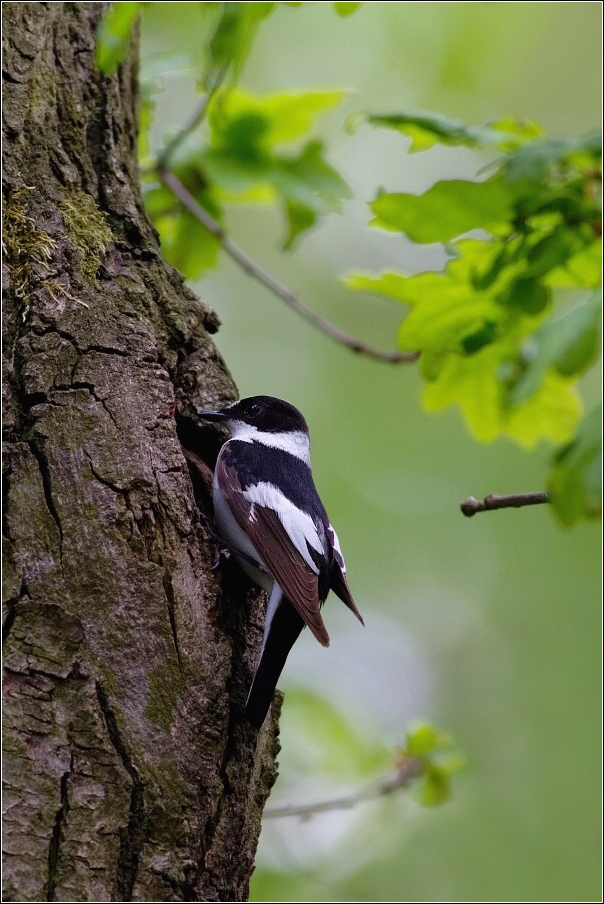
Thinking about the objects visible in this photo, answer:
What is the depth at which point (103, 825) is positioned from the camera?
2.07m

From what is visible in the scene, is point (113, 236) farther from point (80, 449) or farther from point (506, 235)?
point (506, 235)

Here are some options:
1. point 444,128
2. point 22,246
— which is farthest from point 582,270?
point 22,246

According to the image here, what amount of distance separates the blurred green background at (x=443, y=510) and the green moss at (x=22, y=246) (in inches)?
241

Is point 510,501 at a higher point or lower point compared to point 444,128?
lower

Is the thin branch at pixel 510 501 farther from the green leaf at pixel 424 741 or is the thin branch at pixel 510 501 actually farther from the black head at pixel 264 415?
the green leaf at pixel 424 741

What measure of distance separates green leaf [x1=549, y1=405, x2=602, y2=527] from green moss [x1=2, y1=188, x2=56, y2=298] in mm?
1586

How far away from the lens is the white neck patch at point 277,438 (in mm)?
3439

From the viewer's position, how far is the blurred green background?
9000 millimetres

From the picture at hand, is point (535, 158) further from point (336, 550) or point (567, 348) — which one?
point (336, 550)

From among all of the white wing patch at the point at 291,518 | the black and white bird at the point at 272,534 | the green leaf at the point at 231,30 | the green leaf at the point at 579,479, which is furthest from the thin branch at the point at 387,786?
the green leaf at the point at 231,30

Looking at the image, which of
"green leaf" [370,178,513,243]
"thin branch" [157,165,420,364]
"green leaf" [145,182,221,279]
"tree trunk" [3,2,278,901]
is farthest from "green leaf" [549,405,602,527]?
"green leaf" [145,182,221,279]

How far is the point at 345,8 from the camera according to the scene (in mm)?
2789

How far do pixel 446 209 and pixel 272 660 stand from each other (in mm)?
1452

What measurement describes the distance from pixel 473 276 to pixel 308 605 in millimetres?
1177
